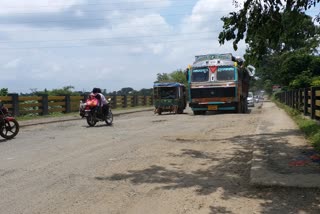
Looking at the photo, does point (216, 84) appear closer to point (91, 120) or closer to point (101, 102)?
point (101, 102)

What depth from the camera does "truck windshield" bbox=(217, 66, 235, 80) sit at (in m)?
24.9

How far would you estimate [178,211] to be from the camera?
216 inches

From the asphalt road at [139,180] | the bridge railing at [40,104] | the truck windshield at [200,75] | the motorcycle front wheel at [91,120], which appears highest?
the truck windshield at [200,75]

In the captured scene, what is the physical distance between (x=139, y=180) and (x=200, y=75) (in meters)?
18.8

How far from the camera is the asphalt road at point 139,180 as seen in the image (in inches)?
224

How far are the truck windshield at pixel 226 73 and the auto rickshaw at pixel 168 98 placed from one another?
3902 millimetres

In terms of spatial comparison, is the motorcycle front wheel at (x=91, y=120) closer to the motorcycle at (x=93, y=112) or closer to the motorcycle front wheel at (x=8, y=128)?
the motorcycle at (x=93, y=112)

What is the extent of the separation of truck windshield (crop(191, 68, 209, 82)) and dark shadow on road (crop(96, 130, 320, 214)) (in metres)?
15.3

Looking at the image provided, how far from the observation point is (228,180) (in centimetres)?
706

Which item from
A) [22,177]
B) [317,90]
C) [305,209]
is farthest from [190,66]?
[305,209]

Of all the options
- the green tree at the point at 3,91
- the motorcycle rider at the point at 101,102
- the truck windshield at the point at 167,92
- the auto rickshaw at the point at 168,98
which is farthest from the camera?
the truck windshield at the point at 167,92

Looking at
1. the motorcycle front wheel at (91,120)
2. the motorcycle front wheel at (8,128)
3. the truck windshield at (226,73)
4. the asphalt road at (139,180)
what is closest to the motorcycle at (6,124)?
the motorcycle front wheel at (8,128)

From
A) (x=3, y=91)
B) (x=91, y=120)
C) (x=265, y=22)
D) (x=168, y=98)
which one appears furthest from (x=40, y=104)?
(x=265, y=22)

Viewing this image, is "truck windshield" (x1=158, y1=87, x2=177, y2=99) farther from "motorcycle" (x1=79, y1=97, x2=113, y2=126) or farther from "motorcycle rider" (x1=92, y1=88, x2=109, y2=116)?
"motorcycle" (x1=79, y1=97, x2=113, y2=126)
